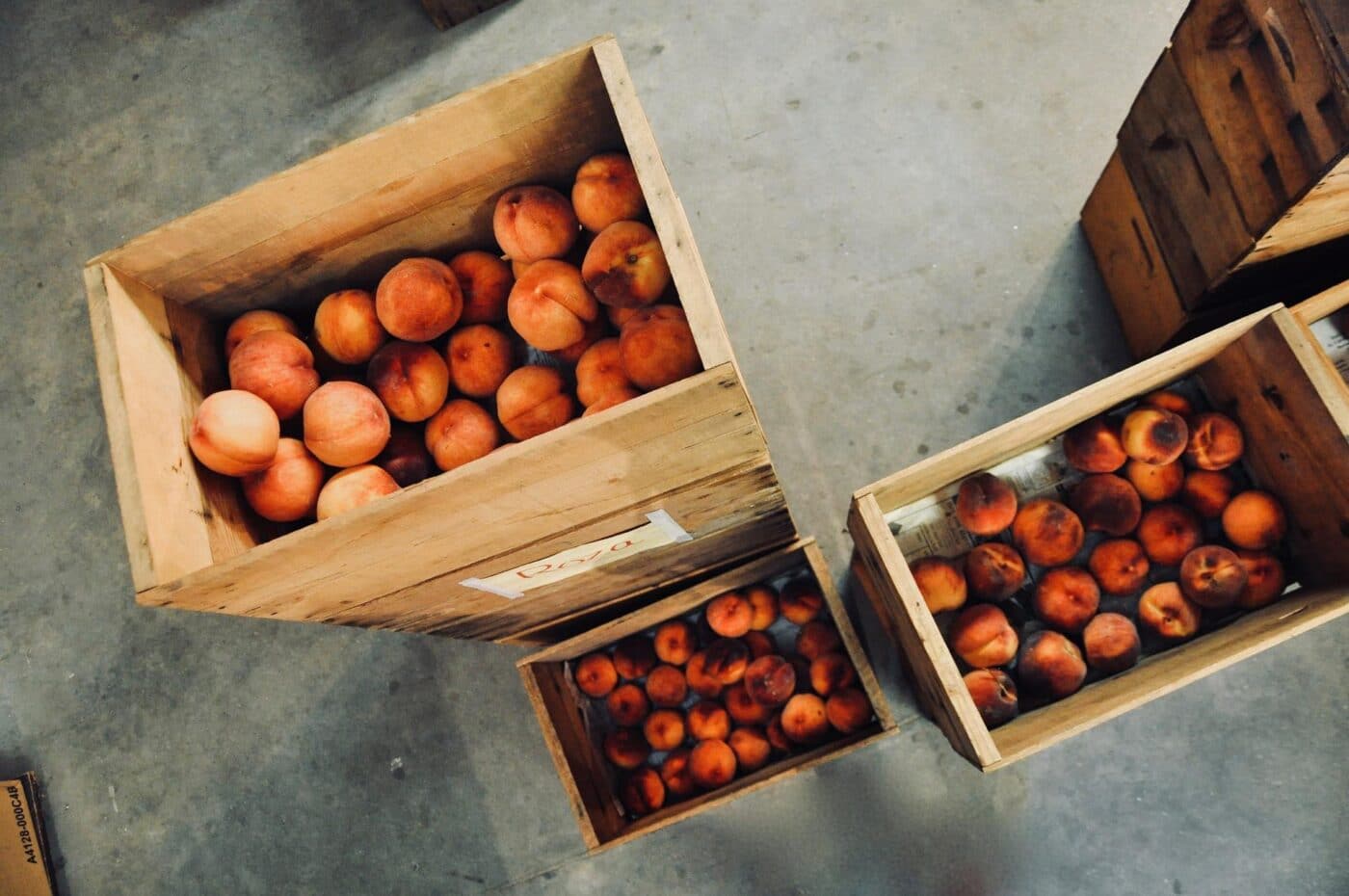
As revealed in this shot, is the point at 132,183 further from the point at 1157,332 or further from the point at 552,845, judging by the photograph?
the point at 1157,332

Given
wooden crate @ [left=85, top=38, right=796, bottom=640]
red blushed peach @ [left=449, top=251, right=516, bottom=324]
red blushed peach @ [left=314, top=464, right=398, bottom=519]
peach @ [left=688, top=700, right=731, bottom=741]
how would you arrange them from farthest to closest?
peach @ [left=688, top=700, right=731, bottom=741] → red blushed peach @ [left=449, top=251, right=516, bottom=324] → red blushed peach @ [left=314, top=464, right=398, bottom=519] → wooden crate @ [left=85, top=38, right=796, bottom=640]

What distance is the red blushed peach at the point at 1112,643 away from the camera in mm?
1758

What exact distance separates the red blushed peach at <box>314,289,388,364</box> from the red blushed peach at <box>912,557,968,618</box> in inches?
49.2

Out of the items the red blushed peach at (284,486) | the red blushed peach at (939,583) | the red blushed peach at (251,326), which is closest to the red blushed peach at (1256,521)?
the red blushed peach at (939,583)

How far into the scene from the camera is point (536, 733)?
244cm

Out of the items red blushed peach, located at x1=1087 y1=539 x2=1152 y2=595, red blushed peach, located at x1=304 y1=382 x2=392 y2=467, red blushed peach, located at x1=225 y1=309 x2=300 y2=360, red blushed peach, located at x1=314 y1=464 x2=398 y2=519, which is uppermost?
red blushed peach, located at x1=225 y1=309 x2=300 y2=360

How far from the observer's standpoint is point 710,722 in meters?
2.04

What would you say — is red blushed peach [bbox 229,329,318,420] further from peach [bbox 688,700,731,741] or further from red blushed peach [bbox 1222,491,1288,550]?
red blushed peach [bbox 1222,491,1288,550]

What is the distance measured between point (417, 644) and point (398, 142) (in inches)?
66.7

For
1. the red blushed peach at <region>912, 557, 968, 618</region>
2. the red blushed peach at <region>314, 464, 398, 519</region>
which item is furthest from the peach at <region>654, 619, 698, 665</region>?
the red blushed peach at <region>314, 464, 398, 519</region>

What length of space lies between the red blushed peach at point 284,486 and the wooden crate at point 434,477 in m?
0.04

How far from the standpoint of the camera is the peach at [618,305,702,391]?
48.0 inches

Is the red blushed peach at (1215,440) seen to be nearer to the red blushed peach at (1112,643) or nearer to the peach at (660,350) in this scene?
the red blushed peach at (1112,643)

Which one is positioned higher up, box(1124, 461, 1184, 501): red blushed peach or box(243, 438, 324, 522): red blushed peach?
box(243, 438, 324, 522): red blushed peach
